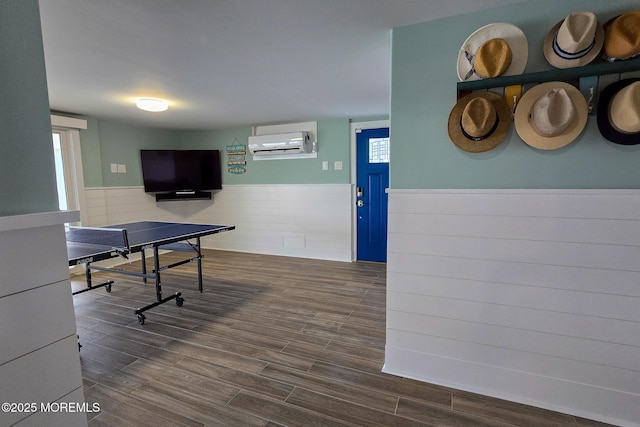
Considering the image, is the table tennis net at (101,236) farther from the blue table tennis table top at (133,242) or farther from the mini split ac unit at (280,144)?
the mini split ac unit at (280,144)

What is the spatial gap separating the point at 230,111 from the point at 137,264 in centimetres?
284

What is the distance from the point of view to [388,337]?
1967 millimetres

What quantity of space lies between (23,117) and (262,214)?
4.37m

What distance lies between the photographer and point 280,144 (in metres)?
4.71

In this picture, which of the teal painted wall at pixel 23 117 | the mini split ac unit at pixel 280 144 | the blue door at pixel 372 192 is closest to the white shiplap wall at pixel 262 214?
A: the blue door at pixel 372 192

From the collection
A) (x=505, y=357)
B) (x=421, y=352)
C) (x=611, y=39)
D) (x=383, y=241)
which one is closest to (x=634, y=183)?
(x=611, y=39)

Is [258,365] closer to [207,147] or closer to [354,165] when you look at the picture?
[354,165]

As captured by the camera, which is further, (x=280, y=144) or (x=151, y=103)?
(x=280, y=144)

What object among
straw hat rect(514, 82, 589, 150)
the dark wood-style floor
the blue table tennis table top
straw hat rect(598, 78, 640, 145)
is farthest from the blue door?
straw hat rect(598, 78, 640, 145)

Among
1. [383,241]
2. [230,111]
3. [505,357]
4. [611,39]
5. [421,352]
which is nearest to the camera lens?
[611,39]

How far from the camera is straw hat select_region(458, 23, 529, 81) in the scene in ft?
4.89

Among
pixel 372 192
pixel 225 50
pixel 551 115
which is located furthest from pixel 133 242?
pixel 372 192

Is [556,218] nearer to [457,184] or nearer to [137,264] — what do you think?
[457,184]

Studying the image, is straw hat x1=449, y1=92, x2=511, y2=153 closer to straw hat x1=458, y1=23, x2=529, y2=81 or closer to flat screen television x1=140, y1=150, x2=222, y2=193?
straw hat x1=458, y1=23, x2=529, y2=81
